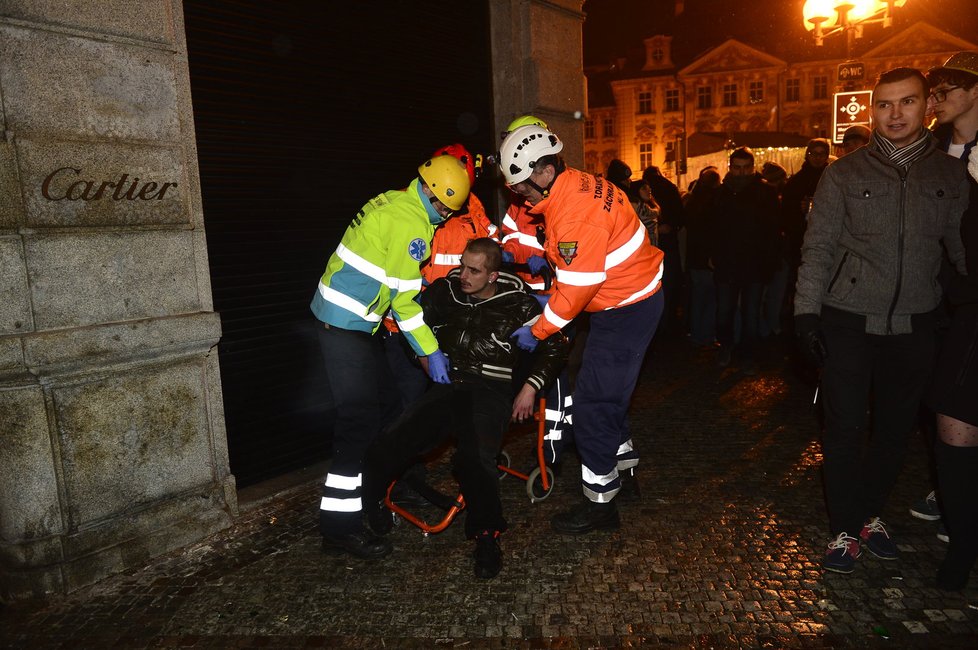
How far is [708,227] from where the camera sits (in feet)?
27.5

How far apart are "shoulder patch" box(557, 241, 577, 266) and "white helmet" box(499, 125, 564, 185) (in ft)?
1.58

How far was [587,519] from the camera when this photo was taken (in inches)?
157

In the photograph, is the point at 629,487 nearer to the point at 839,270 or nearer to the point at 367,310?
the point at 839,270

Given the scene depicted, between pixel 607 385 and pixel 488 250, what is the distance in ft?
3.28

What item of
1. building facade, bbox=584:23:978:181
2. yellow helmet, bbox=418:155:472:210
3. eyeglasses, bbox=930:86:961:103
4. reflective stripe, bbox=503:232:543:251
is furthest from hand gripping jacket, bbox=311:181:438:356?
building facade, bbox=584:23:978:181

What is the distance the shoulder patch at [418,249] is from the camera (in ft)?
12.3

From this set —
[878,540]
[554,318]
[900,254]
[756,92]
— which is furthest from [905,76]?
[756,92]

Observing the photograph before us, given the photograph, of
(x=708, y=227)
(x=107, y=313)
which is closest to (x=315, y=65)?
(x=107, y=313)

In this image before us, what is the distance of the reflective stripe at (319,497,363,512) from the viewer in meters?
3.85

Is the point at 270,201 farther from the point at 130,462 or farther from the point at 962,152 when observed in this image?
the point at 962,152

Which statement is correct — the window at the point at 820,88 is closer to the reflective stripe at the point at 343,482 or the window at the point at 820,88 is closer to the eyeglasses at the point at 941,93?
the eyeglasses at the point at 941,93

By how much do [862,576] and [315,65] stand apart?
4523 mm

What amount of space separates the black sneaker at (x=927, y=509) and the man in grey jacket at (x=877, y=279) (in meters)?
0.63

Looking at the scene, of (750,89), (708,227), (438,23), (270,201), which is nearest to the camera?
(270,201)
